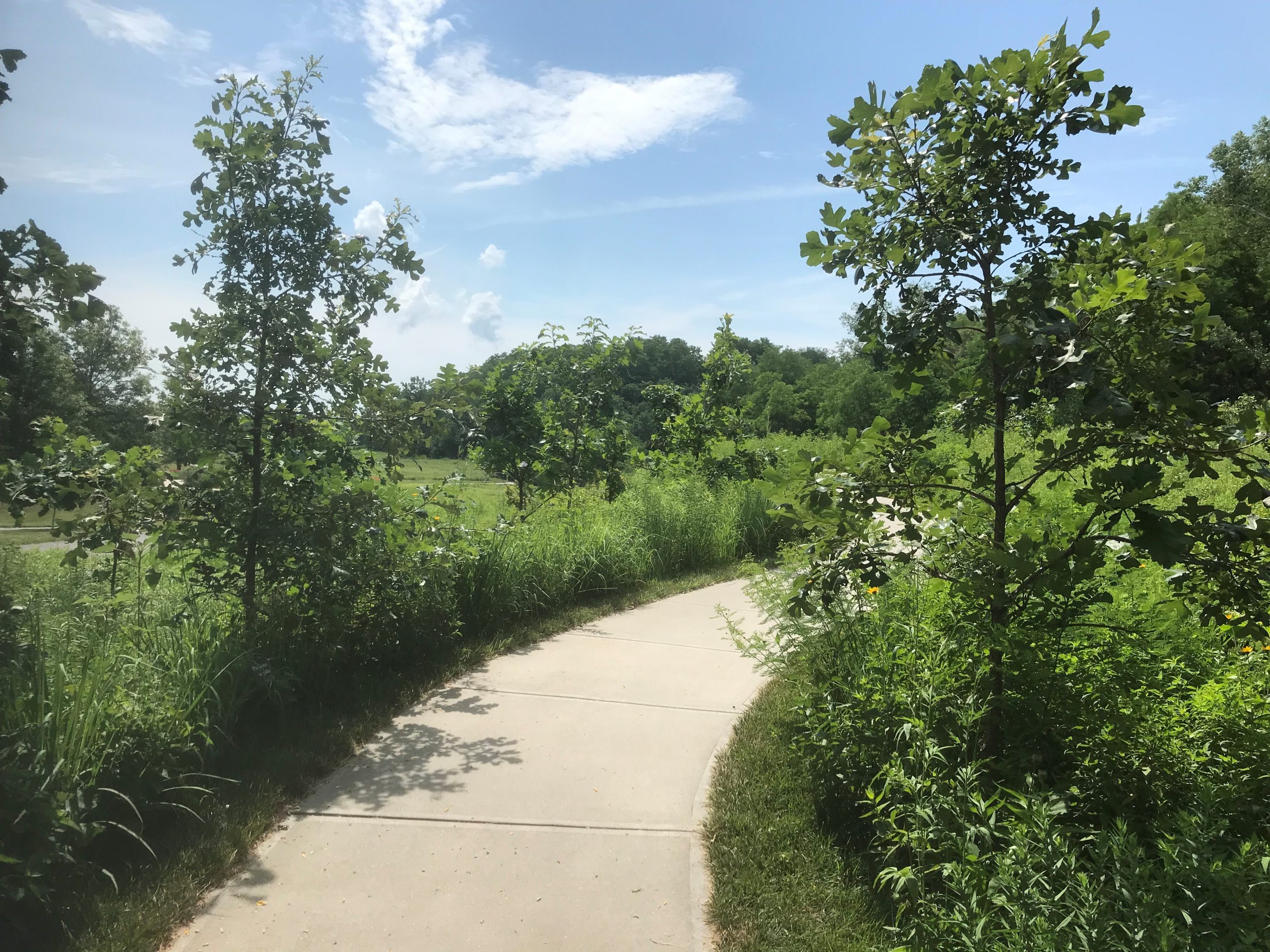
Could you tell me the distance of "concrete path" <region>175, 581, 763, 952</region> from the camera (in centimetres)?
280

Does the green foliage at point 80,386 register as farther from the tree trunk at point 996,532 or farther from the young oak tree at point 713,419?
the young oak tree at point 713,419

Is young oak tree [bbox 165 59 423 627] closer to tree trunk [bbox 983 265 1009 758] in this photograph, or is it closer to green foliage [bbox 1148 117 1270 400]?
tree trunk [bbox 983 265 1009 758]

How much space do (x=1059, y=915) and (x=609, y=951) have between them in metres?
1.48

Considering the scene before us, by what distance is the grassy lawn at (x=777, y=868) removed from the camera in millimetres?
2799

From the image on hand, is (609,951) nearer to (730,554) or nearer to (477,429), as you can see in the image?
(477,429)

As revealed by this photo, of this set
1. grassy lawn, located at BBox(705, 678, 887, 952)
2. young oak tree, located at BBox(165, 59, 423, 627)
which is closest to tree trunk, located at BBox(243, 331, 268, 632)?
young oak tree, located at BBox(165, 59, 423, 627)

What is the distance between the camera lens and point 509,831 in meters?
3.45

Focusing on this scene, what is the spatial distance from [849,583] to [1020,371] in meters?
1.27

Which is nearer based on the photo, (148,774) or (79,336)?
(148,774)

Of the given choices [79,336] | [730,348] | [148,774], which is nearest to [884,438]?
[148,774]

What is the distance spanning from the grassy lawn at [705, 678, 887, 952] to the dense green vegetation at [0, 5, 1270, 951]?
18 millimetres

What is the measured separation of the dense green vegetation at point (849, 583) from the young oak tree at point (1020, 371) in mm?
16

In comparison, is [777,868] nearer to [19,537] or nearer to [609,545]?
[609,545]

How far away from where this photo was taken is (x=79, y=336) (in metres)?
5.76
